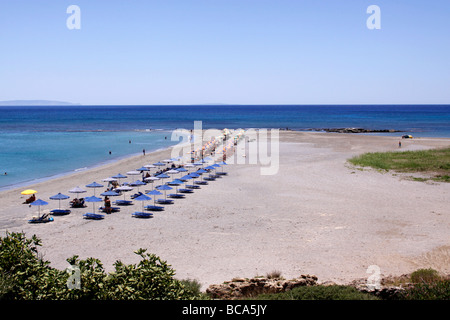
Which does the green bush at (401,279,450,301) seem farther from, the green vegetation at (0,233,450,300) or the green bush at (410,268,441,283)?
the green bush at (410,268,441,283)

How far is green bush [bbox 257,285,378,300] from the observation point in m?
9.04

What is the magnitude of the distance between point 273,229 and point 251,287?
344 inches

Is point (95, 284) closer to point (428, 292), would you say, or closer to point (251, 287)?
point (251, 287)

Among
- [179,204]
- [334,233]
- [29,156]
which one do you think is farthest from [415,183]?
[29,156]

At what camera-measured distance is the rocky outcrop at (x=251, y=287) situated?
1081 centimetres

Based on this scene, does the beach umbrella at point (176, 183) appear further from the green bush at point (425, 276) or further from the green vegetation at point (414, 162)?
the green bush at point (425, 276)

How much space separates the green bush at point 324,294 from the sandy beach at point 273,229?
4060mm

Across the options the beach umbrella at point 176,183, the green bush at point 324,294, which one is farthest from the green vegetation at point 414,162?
the green bush at point 324,294

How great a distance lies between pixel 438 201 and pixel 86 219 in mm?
20591

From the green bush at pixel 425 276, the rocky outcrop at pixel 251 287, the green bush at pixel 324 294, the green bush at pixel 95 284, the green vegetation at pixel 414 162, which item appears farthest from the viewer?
the green vegetation at pixel 414 162

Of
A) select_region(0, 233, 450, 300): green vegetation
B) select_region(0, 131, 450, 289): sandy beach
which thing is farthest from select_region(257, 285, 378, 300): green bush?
select_region(0, 131, 450, 289): sandy beach

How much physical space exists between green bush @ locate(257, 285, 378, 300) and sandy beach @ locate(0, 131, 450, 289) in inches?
160

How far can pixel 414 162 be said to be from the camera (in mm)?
37906

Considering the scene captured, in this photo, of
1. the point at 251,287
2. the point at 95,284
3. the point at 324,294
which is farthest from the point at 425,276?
the point at 95,284
